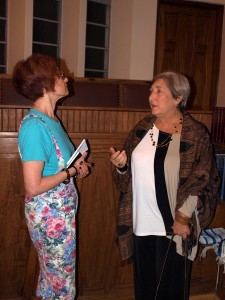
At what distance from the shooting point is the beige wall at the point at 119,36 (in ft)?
13.4

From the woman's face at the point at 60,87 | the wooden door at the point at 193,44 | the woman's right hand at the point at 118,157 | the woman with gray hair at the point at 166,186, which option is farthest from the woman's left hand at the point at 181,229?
the wooden door at the point at 193,44

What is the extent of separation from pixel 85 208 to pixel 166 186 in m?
0.59

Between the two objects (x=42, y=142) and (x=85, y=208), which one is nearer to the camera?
(x=42, y=142)

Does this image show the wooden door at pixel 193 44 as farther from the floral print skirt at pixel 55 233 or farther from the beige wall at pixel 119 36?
the floral print skirt at pixel 55 233

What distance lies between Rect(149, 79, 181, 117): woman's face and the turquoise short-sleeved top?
44 cm

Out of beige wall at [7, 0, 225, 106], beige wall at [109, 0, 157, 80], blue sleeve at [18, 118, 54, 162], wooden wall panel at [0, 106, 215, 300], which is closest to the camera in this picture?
blue sleeve at [18, 118, 54, 162]

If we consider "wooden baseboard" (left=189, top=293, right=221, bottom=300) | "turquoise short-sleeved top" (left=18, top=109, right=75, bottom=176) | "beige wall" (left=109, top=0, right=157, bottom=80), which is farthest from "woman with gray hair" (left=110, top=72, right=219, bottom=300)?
"beige wall" (left=109, top=0, right=157, bottom=80)

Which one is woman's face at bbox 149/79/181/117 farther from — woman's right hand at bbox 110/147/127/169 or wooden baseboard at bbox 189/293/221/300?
wooden baseboard at bbox 189/293/221/300

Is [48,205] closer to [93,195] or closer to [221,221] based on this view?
[93,195]

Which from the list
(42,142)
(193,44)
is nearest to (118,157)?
(42,142)

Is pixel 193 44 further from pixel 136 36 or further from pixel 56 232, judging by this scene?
pixel 56 232

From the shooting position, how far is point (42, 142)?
139cm

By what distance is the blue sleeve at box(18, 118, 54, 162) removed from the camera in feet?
4.48

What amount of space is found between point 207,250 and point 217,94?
9.85 feet
